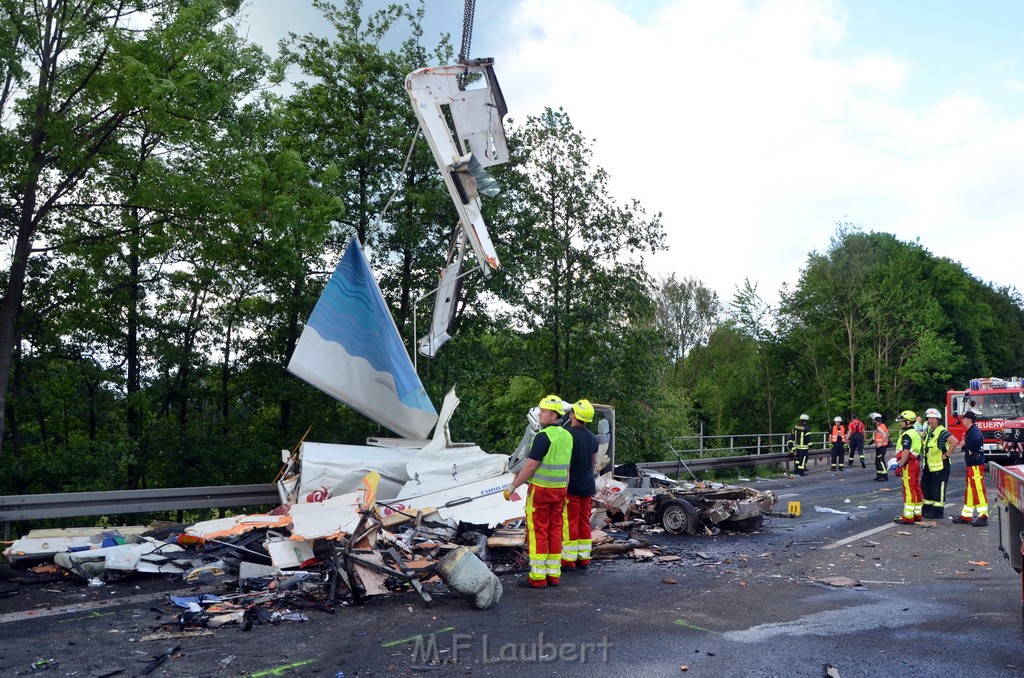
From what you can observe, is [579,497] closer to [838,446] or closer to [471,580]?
[471,580]

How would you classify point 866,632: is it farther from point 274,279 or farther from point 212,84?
point 274,279

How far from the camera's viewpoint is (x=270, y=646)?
18.5 ft

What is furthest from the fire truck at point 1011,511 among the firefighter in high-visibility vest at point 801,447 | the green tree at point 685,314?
the green tree at point 685,314

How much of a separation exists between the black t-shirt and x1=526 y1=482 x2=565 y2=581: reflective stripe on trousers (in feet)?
1.31

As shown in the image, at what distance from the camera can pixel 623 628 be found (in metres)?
6.16

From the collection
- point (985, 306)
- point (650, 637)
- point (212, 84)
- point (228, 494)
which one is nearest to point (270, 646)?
point (650, 637)

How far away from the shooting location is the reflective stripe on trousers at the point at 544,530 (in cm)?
778

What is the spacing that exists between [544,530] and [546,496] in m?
0.33

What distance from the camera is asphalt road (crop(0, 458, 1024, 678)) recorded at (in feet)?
17.1

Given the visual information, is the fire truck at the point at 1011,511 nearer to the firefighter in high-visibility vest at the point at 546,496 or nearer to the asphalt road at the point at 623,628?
the asphalt road at the point at 623,628

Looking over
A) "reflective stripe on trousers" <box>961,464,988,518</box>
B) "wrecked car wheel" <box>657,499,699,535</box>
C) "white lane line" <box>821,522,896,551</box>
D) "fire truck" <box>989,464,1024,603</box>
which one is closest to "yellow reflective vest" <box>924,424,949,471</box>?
"reflective stripe on trousers" <box>961,464,988,518</box>

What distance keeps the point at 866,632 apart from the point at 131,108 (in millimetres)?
10843

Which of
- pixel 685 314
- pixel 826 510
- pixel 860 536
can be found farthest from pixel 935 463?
pixel 685 314

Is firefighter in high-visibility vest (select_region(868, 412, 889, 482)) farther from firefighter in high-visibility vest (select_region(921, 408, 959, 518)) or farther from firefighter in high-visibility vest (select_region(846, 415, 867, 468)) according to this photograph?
firefighter in high-visibility vest (select_region(921, 408, 959, 518))
